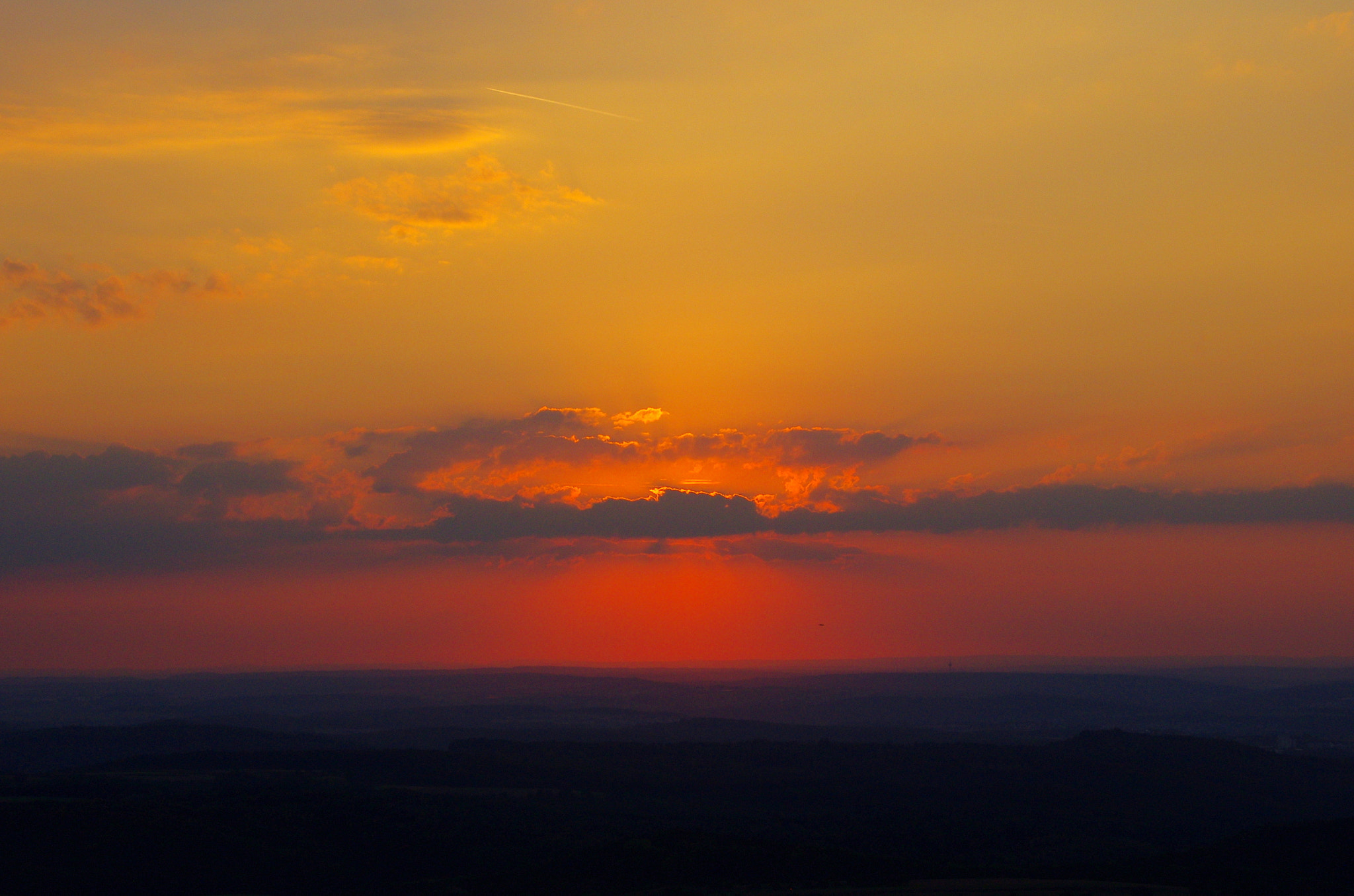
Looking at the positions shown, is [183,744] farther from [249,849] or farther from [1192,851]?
[1192,851]

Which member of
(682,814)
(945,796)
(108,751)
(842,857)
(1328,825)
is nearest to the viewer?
(842,857)

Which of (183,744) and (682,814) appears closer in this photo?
(682,814)

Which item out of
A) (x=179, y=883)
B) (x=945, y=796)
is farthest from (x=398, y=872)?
(x=945, y=796)

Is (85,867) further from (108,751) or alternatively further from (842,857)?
(108,751)

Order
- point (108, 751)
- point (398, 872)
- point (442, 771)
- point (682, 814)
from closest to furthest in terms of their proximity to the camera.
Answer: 1. point (398, 872)
2. point (682, 814)
3. point (442, 771)
4. point (108, 751)

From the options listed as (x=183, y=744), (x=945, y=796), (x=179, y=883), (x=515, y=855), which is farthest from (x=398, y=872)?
(x=183, y=744)

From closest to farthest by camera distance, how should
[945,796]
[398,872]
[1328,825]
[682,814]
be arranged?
[1328,825]
[398,872]
[682,814]
[945,796]
